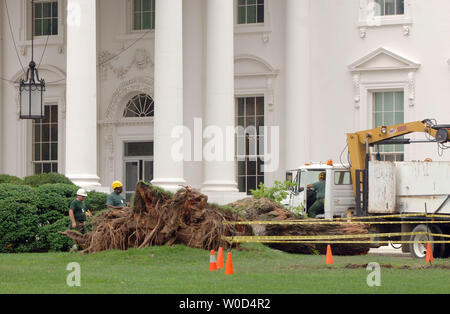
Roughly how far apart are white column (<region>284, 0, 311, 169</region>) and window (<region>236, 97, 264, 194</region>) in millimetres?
1486

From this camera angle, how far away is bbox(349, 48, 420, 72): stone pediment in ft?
121

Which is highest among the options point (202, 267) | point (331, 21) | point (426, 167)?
point (331, 21)

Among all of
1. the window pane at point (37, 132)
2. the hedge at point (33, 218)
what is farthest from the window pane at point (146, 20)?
the hedge at point (33, 218)

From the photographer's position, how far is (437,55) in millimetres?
36781

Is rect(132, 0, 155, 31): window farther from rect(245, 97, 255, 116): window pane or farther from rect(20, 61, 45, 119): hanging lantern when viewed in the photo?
rect(20, 61, 45, 119): hanging lantern

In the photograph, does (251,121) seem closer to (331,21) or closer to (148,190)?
(331,21)

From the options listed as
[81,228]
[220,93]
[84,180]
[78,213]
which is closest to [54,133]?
[220,93]

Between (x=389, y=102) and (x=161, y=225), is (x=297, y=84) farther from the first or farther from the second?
(x=161, y=225)

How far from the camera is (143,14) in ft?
130

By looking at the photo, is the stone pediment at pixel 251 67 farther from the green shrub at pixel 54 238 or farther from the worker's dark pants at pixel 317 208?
the green shrub at pixel 54 238

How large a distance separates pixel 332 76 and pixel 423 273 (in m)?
20.5

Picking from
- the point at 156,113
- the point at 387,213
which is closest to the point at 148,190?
the point at 387,213

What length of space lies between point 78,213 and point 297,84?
14.8 metres

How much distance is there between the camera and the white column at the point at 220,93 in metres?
33.9
